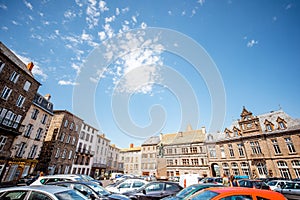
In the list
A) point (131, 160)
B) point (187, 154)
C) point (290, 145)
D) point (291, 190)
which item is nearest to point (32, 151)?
point (291, 190)

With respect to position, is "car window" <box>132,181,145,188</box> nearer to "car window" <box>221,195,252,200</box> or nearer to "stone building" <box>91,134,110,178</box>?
"car window" <box>221,195,252,200</box>

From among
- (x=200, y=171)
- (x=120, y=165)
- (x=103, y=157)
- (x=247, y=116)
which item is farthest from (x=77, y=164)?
(x=247, y=116)

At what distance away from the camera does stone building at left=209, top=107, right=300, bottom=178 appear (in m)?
27.6

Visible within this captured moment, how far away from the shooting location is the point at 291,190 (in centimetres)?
1304

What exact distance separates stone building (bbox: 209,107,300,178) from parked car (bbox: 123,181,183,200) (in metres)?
29.7

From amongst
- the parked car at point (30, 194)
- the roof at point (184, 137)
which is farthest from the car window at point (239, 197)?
the roof at point (184, 137)

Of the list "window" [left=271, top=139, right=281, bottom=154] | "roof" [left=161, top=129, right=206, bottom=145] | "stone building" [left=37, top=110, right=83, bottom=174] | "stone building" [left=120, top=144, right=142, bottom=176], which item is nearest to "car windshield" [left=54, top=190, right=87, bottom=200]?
"stone building" [left=37, top=110, right=83, bottom=174]

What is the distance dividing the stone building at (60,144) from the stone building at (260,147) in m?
33.0

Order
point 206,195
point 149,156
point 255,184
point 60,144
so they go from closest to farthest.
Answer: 1. point 206,195
2. point 255,184
3. point 60,144
4. point 149,156

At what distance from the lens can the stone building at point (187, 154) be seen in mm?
40375

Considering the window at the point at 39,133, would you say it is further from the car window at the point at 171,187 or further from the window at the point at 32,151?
the car window at the point at 171,187

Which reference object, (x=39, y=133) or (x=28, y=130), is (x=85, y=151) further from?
(x=28, y=130)

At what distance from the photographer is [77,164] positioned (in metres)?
34.8

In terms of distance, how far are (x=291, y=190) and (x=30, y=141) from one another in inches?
1247
